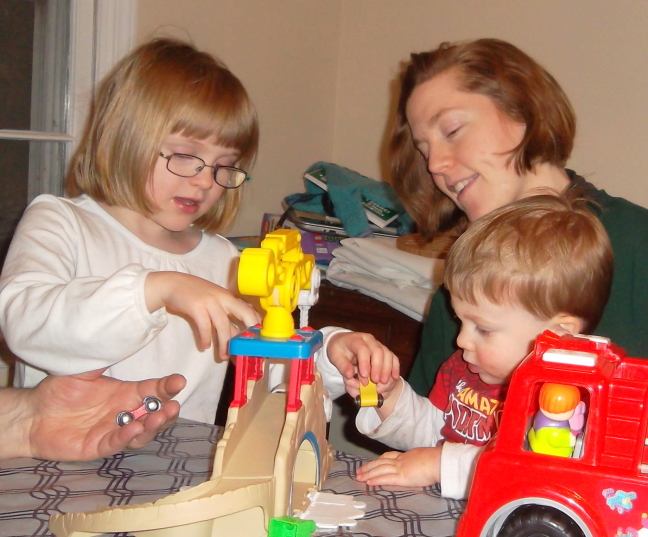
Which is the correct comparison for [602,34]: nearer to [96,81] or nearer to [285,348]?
[96,81]

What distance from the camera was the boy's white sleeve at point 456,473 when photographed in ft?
2.68

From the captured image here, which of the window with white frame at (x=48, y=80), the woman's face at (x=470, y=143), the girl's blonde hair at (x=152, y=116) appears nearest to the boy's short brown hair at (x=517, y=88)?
the woman's face at (x=470, y=143)

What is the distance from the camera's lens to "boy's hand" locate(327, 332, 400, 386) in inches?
39.5

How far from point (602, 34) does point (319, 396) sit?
1649mm

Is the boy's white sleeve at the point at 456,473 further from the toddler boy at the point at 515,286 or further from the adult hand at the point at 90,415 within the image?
the adult hand at the point at 90,415

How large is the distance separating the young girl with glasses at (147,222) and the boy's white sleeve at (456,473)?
191mm

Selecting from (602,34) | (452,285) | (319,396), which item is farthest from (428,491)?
(602,34)

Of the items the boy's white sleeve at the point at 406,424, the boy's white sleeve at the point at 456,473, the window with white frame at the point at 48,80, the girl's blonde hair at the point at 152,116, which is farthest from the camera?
the window with white frame at the point at 48,80

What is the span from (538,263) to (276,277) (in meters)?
0.37

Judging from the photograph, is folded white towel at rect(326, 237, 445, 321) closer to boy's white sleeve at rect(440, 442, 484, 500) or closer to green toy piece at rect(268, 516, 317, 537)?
boy's white sleeve at rect(440, 442, 484, 500)

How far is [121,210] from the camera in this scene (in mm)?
1332

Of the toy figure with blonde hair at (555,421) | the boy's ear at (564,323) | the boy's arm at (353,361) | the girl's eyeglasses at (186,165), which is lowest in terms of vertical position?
the boy's arm at (353,361)

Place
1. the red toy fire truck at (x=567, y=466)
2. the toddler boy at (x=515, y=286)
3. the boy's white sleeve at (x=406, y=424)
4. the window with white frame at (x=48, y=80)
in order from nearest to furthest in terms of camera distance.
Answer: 1. the red toy fire truck at (x=567, y=466)
2. the toddler boy at (x=515, y=286)
3. the boy's white sleeve at (x=406, y=424)
4. the window with white frame at (x=48, y=80)

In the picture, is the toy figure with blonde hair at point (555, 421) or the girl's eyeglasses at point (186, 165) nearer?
the toy figure with blonde hair at point (555, 421)
